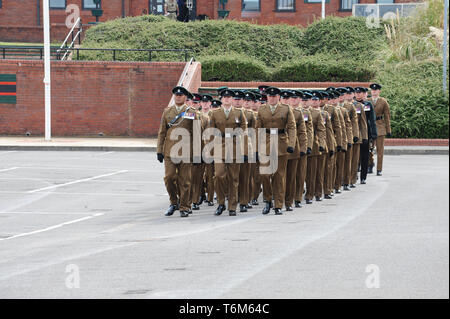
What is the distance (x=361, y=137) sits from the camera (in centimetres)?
2014

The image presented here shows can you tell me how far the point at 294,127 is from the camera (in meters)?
15.5

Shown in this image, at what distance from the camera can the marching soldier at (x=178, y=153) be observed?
15.1m

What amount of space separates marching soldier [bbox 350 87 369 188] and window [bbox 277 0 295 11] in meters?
31.4

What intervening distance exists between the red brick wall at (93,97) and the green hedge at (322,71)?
15.6 ft

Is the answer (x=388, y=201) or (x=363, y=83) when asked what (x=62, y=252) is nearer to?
(x=388, y=201)

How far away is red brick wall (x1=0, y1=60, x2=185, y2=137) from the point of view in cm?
3531

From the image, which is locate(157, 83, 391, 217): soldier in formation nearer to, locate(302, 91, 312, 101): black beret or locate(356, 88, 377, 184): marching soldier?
locate(302, 91, 312, 101): black beret

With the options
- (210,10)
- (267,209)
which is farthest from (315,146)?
(210,10)

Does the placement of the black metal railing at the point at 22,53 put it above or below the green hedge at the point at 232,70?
above

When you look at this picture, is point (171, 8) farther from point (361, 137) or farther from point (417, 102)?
point (361, 137)

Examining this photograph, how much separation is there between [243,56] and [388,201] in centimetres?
2257

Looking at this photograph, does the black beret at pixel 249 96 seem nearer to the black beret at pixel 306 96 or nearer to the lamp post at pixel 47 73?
the black beret at pixel 306 96

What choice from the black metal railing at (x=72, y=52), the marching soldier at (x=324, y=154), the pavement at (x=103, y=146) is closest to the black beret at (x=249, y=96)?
the marching soldier at (x=324, y=154)

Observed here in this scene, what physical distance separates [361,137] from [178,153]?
249 inches
